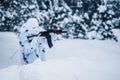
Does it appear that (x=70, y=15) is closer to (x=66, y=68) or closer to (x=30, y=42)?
(x=30, y=42)

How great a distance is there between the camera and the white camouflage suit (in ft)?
18.8

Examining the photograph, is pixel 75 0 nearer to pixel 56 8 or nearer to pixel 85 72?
pixel 56 8

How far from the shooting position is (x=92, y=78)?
455 cm

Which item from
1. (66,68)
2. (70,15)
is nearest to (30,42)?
(66,68)

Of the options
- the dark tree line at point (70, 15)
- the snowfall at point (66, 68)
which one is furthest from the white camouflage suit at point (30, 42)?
the dark tree line at point (70, 15)

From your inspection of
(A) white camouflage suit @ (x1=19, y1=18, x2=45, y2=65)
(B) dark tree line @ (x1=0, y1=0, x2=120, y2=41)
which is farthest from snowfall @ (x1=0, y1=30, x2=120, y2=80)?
(B) dark tree line @ (x1=0, y1=0, x2=120, y2=41)

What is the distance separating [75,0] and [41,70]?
6584 millimetres

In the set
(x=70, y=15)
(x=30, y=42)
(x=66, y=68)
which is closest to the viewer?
(x=66, y=68)

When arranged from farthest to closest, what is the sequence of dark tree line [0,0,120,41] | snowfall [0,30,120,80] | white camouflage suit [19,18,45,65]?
dark tree line [0,0,120,41], white camouflage suit [19,18,45,65], snowfall [0,30,120,80]

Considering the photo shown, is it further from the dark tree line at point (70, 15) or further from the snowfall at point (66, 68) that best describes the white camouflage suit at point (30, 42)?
the dark tree line at point (70, 15)

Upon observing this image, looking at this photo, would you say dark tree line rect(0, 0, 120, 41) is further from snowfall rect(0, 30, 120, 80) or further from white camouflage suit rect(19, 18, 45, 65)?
white camouflage suit rect(19, 18, 45, 65)

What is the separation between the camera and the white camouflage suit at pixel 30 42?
5727mm

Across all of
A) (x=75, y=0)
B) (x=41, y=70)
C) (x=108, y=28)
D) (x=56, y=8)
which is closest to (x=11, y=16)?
(x=56, y=8)

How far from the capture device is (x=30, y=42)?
18.9 ft
